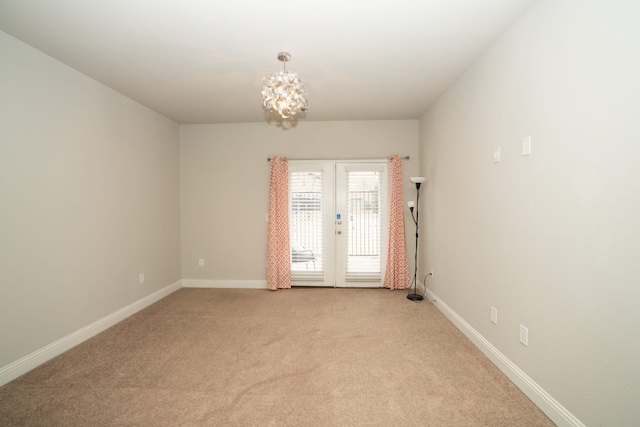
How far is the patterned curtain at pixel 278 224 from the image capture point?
4645mm

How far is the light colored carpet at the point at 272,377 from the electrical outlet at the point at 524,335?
37 cm

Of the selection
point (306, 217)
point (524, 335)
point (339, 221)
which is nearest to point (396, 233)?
point (339, 221)

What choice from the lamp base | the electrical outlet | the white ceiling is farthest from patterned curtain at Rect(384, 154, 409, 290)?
the electrical outlet

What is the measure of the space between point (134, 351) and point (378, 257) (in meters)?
3.42

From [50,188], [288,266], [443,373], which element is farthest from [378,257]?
[50,188]

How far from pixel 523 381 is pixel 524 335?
1.08ft

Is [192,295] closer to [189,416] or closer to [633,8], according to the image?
[189,416]

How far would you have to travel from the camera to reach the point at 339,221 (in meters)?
4.73

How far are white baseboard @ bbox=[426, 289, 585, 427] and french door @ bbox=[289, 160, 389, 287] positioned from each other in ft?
5.80

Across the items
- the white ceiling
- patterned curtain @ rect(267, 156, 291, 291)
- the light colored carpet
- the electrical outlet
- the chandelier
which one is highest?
the white ceiling

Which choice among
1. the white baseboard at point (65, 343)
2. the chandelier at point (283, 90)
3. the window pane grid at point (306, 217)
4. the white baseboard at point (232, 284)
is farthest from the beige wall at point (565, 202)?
the white baseboard at point (65, 343)

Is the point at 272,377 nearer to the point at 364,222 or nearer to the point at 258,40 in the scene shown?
the point at 258,40

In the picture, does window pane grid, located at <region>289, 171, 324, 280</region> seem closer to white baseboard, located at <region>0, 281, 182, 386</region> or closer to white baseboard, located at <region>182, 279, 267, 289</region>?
white baseboard, located at <region>182, 279, 267, 289</region>

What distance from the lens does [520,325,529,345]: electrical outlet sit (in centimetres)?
206
